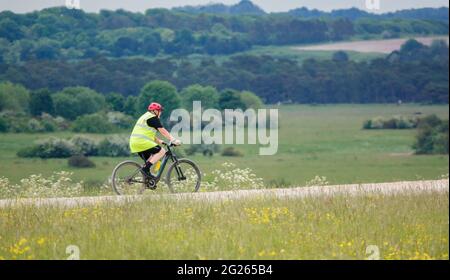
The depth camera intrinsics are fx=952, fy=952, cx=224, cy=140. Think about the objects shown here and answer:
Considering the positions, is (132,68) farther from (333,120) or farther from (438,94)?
(438,94)

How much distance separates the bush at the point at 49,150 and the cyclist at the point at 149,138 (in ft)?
317

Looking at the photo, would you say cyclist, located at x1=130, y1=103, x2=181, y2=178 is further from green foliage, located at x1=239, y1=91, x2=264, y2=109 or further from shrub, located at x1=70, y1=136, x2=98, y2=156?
green foliage, located at x1=239, y1=91, x2=264, y2=109

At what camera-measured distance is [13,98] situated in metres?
141

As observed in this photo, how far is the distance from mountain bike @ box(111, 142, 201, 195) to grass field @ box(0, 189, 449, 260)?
167 centimetres

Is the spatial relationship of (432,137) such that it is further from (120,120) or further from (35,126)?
(35,126)

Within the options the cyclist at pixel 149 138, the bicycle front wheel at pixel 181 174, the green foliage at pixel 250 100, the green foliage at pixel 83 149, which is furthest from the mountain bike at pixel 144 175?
the green foliage at pixel 250 100

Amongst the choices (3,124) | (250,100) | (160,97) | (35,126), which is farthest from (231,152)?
(3,124)

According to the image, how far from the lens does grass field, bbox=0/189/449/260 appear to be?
474 inches

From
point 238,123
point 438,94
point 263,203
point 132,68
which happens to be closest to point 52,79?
point 132,68

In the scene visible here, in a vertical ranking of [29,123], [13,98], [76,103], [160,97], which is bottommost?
[29,123]

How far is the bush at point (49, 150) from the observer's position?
11338 cm

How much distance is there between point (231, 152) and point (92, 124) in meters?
19.7

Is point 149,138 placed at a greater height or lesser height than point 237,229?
greater
